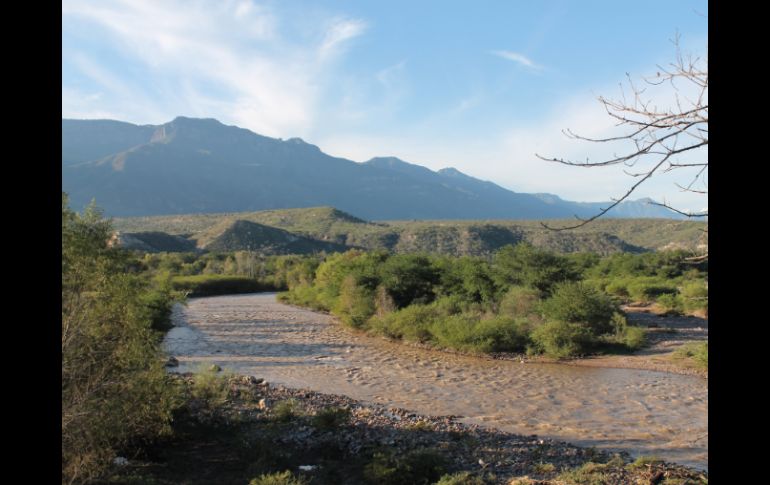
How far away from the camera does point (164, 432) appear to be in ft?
26.0

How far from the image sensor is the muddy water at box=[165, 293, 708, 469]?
1003 cm

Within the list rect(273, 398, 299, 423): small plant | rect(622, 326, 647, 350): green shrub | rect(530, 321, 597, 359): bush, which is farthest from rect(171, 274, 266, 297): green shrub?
rect(622, 326, 647, 350): green shrub

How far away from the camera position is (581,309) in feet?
60.5

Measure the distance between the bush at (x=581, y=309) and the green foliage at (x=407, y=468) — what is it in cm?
1233

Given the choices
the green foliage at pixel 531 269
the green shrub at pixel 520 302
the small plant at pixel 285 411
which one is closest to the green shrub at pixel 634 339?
the green shrub at pixel 520 302

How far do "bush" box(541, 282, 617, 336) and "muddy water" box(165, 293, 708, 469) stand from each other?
277cm

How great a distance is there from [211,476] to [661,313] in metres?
23.0

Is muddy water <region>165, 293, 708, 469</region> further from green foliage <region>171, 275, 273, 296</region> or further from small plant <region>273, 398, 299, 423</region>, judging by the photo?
green foliage <region>171, 275, 273, 296</region>

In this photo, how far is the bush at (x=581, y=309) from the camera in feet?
60.4

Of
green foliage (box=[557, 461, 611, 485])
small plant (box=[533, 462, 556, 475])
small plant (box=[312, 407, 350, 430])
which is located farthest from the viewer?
small plant (box=[312, 407, 350, 430])

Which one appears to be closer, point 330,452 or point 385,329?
point 330,452
